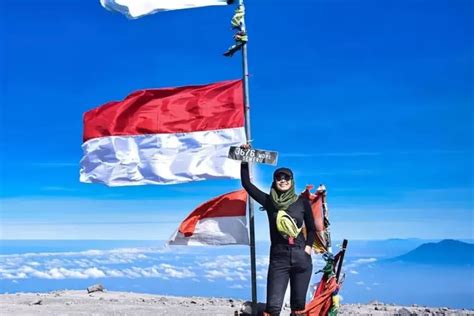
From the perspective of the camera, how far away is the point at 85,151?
10539 millimetres

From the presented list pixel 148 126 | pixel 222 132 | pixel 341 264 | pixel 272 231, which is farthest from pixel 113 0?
pixel 341 264

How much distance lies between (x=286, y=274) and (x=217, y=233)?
202cm

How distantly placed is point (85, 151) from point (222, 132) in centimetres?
250

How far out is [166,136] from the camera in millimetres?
10039

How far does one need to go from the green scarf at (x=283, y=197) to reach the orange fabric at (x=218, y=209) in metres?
1.47

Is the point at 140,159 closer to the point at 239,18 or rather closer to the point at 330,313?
the point at 239,18

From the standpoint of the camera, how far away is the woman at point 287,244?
7812 mm

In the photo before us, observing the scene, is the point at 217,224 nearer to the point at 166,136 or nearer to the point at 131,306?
the point at 166,136

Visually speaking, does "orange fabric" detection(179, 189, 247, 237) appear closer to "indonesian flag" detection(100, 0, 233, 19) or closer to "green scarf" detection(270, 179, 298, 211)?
"green scarf" detection(270, 179, 298, 211)

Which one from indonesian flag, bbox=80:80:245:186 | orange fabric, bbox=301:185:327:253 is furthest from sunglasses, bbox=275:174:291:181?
indonesian flag, bbox=80:80:245:186

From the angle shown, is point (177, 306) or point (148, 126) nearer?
point (148, 126)

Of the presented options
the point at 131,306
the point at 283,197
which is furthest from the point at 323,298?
the point at 131,306

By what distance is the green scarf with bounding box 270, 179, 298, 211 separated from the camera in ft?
26.0

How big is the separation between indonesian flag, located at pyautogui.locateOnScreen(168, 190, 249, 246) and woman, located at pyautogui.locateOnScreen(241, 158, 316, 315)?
1.39 metres
